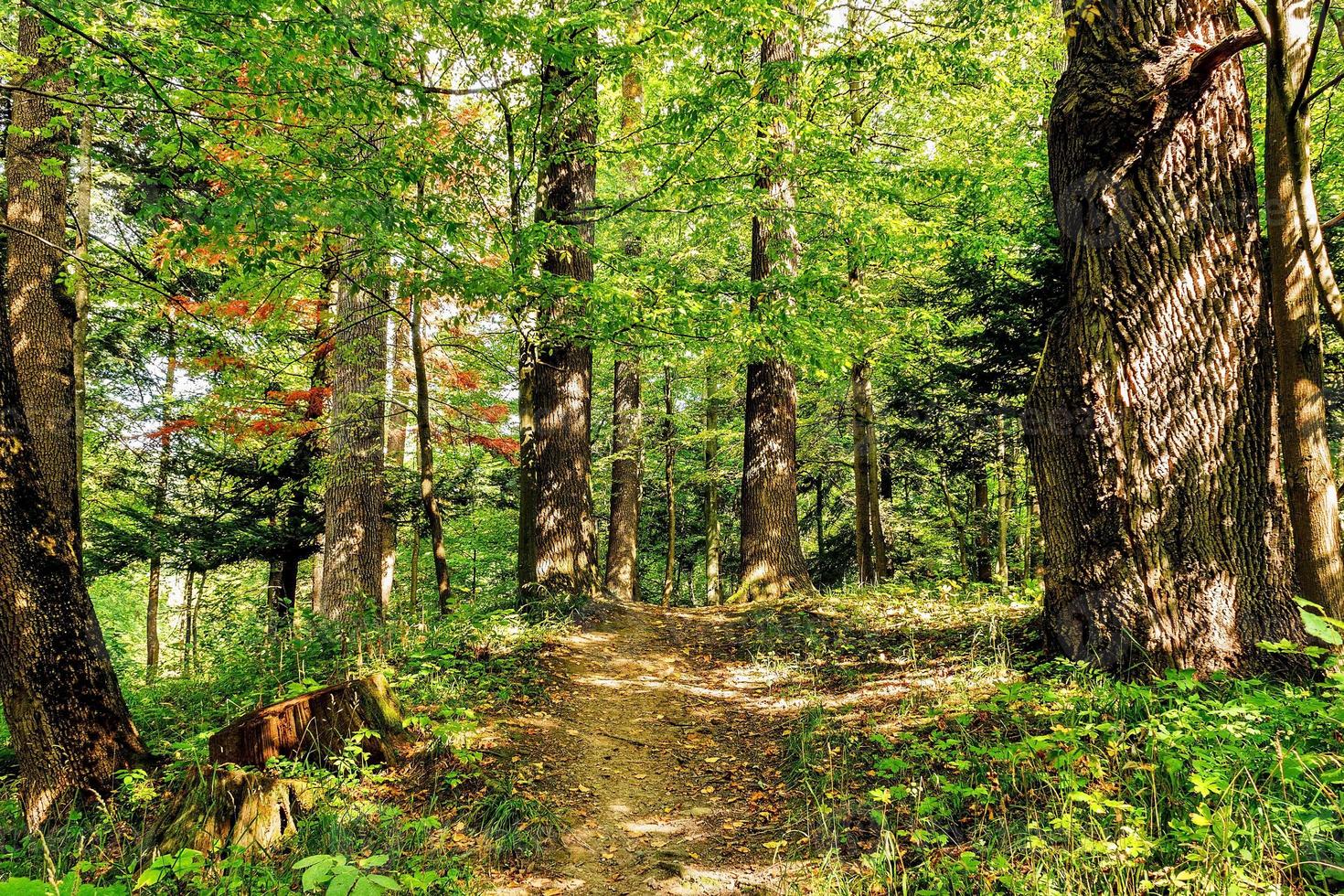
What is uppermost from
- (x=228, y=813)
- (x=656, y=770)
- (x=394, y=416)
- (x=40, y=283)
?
(x=40, y=283)

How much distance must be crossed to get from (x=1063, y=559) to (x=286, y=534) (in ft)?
40.9

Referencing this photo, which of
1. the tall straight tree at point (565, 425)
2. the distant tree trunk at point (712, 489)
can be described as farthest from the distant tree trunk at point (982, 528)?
the tall straight tree at point (565, 425)

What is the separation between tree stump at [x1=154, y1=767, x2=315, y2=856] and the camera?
3.26 m

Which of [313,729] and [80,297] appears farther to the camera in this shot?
[80,297]

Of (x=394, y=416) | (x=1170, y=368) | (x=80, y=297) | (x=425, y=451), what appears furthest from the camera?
(x=394, y=416)

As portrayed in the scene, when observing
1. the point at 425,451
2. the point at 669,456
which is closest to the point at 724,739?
the point at 425,451

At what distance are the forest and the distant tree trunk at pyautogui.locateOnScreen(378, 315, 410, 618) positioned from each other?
0.35m

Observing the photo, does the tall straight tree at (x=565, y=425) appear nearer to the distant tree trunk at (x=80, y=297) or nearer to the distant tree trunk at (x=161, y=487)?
the distant tree trunk at (x=80, y=297)

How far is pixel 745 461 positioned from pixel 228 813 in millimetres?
7564

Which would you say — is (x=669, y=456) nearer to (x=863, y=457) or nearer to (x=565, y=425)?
(x=863, y=457)

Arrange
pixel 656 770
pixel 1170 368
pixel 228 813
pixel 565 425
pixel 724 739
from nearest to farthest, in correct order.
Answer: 1. pixel 228 813
2. pixel 1170 368
3. pixel 656 770
4. pixel 724 739
5. pixel 565 425

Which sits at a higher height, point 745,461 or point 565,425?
point 565,425

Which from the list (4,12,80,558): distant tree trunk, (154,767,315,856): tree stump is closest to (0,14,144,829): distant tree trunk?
(154,767,315,856): tree stump

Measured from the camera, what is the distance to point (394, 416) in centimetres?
1068
